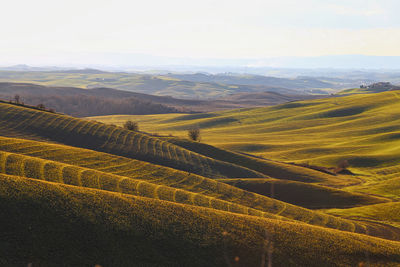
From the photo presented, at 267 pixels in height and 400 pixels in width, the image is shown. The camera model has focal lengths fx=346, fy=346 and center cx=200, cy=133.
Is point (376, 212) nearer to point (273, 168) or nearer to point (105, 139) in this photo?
point (273, 168)

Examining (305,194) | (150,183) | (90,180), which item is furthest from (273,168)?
(90,180)

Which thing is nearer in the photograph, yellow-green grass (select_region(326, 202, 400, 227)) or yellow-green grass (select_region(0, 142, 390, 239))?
yellow-green grass (select_region(0, 142, 390, 239))

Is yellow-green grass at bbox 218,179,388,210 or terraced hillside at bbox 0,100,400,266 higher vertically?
terraced hillside at bbox 0,100,400,266

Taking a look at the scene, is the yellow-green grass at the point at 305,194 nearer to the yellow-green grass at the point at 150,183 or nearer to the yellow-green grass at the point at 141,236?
the yellow-green grass at the point at 150,183

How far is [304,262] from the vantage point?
33.9 metres

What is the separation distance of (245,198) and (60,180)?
35.9 metres

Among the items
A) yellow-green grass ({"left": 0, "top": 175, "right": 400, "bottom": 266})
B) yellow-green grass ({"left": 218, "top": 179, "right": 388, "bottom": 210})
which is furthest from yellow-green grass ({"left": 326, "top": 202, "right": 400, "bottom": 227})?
yellow-green grass ({"left": 0, "top": 175, "right": 400, "bottom": 266})

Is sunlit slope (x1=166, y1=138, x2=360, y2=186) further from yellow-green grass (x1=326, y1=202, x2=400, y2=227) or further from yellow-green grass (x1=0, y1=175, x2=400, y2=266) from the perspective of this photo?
yellow-green grass (x1=0, y1=175, x2=400, y2=266)

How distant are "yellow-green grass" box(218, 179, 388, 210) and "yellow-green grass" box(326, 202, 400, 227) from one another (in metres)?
4.44

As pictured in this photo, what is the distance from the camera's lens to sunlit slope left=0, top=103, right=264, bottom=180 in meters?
93.1

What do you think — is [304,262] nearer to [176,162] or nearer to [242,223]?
[242,223]

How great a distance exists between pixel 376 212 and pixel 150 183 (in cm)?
4778

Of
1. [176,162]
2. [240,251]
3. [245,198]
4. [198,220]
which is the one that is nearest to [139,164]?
[176,162]

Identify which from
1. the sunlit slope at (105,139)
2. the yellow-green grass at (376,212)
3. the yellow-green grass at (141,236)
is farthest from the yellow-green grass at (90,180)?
the sunlit slope at (105,139)
